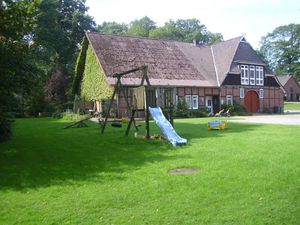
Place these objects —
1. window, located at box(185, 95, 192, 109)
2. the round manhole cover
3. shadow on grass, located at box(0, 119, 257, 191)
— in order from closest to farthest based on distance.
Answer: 1. shadow on grass, located at box(0, 119, 257, 191)
2. the round manhole cover
3. window, located at box(185, 95, 192, 109)

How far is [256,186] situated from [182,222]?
234 cm

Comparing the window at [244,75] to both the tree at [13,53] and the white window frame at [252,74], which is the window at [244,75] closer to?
the white window frame at [252,74]

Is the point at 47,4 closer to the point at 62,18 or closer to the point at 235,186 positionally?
the point at 62,18

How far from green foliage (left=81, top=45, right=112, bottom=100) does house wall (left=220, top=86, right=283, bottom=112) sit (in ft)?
47.4

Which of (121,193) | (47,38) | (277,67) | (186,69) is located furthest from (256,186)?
(277,67)

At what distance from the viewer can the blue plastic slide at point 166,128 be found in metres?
12.8

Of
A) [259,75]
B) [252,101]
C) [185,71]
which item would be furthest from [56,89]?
[259,75]

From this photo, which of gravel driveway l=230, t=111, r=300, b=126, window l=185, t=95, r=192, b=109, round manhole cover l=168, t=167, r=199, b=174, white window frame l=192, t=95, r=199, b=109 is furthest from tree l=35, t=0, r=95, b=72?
round manhole cover l=168, t=167, r=199, b=174

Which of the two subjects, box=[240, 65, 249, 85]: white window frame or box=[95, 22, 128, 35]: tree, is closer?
box=[240, 65, 249, 85]: white window frame

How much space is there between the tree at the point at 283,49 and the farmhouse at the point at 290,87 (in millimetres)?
8543

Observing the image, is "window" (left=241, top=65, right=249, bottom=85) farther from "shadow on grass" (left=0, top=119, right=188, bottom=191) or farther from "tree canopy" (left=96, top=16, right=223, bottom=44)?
"tree canopy" (left=96, top=16, right=223, bottom=44)

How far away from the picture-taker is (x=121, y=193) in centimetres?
689

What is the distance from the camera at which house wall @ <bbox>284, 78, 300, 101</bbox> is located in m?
82.9

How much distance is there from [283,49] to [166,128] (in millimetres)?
91130
